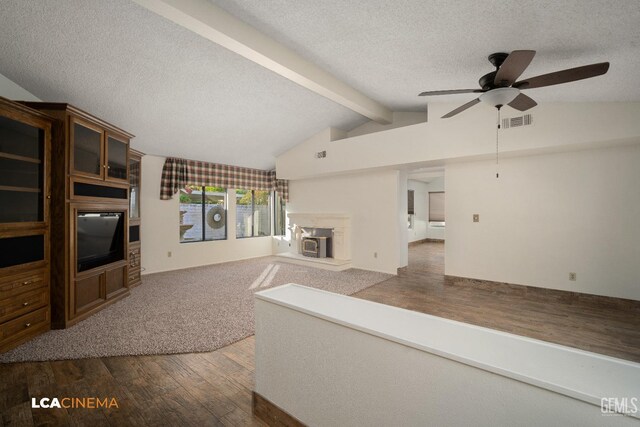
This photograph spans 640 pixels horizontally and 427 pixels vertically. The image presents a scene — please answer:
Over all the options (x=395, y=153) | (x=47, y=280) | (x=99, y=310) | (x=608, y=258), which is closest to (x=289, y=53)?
(x=395, y=153)

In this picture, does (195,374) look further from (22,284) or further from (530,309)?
(530,309)

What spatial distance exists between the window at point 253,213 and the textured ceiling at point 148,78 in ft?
5.99

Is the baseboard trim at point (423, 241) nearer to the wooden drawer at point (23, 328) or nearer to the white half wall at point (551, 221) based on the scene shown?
the white half wall at point (551, 221)

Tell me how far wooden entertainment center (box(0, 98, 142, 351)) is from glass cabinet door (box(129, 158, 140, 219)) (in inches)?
34.1

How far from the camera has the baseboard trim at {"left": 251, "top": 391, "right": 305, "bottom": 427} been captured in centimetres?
151

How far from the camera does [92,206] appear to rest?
3172 mm

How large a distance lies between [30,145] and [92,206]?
785 mm

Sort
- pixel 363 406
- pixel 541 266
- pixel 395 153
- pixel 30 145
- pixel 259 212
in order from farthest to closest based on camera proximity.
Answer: pixel 259 212, pixel 395 153, pixel 541 266, pixel 30 145, pixel 363 406

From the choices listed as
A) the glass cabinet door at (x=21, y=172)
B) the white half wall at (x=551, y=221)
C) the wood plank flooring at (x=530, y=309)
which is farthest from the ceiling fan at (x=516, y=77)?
the glass cabinet door at (x=21, y=172)

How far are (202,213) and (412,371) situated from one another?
606cm

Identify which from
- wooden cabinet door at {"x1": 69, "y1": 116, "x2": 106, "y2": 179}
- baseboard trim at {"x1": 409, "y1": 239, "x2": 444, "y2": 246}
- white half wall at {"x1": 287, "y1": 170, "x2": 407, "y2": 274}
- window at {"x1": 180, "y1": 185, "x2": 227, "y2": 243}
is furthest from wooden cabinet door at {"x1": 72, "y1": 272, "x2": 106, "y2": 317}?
baseboard trim at {"x1": 409, "y1": 239, "x2": 444, "y2": 246}

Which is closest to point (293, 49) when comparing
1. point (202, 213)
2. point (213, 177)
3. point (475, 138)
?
point (475, 138)

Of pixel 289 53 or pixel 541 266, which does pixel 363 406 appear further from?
pixel 541 266

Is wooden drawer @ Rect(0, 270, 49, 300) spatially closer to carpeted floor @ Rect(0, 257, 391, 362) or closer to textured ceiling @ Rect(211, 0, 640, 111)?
carpeted floor @ Rect(0, 257, 391, 362)
